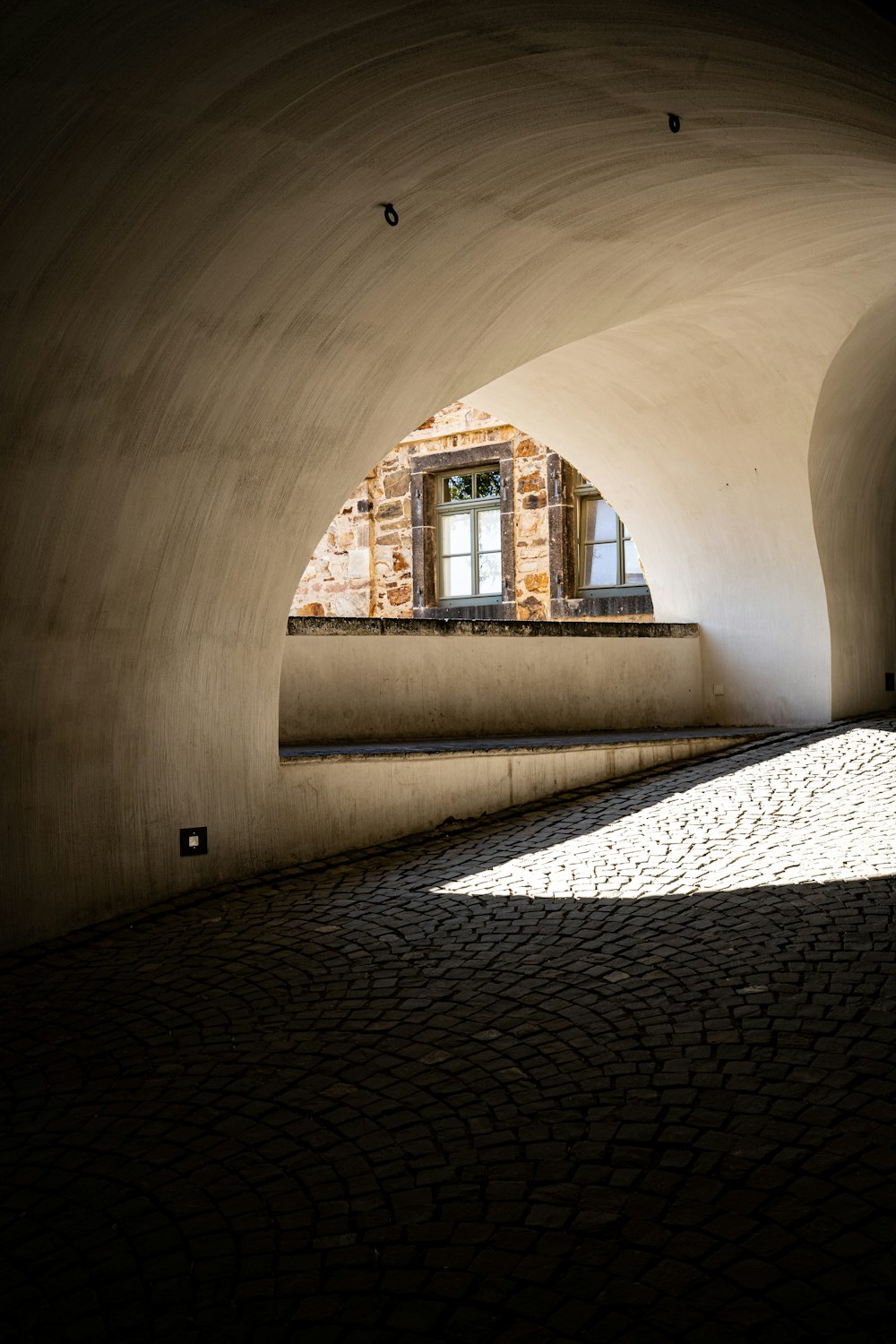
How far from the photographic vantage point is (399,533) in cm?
1645

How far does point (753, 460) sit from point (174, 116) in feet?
23.6

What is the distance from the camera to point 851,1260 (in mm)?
2365

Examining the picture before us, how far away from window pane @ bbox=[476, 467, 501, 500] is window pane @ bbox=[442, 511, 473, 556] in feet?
1.17

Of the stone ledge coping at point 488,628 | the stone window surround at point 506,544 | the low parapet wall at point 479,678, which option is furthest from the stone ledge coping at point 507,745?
the stone window surround at point 506,544

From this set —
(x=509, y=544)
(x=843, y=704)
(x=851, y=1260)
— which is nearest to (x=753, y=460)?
(x=843, y=704)

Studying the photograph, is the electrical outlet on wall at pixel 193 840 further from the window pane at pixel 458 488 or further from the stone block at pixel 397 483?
the stone block at pixel 397 483

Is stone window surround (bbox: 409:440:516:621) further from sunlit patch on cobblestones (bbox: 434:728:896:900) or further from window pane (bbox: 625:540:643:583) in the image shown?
sunlit patch on cobblestones (bbox: 434:728:896:900)

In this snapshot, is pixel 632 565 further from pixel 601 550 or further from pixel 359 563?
pixel 359 563

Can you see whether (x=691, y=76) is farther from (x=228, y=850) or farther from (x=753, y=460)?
Result: (x=753, y=460)

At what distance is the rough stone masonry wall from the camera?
15.1 metres

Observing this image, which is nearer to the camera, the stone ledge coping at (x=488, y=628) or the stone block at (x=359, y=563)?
the stone ledge coping at (x=488, y=628)

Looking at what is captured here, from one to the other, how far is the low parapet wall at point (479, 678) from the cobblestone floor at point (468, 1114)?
104 inches

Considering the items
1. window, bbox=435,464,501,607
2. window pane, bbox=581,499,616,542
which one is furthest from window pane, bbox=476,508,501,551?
window pane, bbox=581,499,616,542

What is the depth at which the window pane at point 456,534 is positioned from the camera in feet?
52.5
